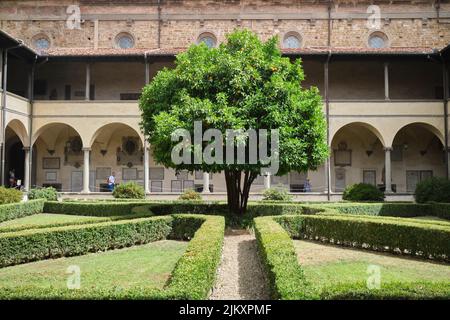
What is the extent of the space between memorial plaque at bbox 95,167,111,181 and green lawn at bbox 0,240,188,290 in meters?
16.4

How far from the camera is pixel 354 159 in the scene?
26.5m

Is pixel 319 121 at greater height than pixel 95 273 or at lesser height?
greater

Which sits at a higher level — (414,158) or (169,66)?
(169,66)

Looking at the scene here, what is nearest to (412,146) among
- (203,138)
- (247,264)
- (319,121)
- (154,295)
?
(319,121)

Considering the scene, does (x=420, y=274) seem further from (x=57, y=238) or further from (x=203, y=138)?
(x=57, y=238)

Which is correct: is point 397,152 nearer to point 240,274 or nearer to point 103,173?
point 103,173

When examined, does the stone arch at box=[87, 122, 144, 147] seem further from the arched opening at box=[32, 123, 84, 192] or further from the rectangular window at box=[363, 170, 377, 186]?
the rectangular window at box=[363, 170, 377, 186]

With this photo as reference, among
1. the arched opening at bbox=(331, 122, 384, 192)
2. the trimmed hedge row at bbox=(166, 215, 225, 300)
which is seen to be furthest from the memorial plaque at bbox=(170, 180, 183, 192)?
the trimmed hedge row at bbox=(166, 215, 225, 300)

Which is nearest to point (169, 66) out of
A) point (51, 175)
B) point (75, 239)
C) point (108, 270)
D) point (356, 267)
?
point (51, 175)

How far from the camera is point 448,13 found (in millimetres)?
26734

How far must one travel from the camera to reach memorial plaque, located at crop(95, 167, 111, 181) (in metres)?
26.5

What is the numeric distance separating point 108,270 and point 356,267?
510cm
